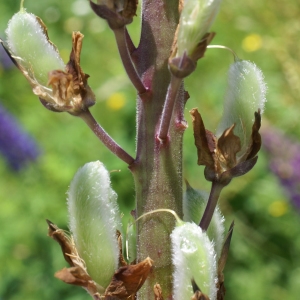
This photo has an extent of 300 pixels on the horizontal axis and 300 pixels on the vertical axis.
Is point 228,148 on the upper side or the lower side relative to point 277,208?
upper

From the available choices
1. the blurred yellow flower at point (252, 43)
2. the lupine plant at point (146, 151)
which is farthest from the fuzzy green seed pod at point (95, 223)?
the blurred yellow flower at point (252, 43)

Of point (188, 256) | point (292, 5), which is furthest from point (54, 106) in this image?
point (292, 5)

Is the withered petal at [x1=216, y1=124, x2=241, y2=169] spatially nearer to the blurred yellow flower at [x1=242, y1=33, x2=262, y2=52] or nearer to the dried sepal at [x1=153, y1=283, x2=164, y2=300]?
the dried sepal at [x1=153, y1=283, x2=164, y2=300]

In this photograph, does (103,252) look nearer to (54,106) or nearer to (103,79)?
(54,106)

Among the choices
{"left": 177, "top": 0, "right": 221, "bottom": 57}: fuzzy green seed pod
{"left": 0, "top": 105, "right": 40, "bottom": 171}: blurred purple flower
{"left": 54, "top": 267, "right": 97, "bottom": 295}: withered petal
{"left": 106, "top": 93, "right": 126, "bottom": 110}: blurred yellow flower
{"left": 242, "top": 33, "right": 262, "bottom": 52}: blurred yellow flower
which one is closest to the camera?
{"left": 177, "top": 0, "right": 221, "bottom": 57}: fuzzy green seed pod

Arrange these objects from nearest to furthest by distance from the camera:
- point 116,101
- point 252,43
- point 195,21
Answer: point 195,21
point 116,101
point 252,43

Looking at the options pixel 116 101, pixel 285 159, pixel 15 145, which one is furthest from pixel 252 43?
pixel 15 145

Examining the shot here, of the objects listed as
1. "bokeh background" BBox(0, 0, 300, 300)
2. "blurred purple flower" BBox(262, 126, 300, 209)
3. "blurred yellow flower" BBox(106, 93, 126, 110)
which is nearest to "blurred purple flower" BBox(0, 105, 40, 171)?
"bokeh background" BBox(0, 0, 300, 300)

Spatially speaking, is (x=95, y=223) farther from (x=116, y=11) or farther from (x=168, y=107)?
(x=116, y=11)
